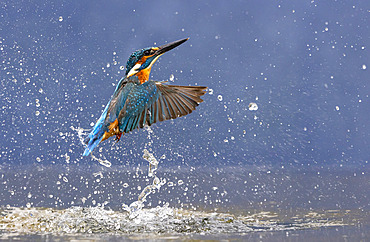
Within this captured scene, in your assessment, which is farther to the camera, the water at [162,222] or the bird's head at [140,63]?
the bird's head at [140,63]

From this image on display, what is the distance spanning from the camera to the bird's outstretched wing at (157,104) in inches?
166

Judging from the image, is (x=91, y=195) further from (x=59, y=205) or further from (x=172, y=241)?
(x=172, y=241)

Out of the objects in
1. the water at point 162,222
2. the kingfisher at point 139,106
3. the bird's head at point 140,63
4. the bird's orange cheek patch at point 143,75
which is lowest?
the water at point 162,222

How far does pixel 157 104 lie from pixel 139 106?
147mm

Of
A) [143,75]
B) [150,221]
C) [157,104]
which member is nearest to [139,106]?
[157,104]

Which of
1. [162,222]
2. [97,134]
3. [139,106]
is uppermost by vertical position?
[139,106]

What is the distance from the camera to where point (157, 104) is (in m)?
4.29

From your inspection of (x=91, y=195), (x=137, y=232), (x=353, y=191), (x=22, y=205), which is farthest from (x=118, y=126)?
(x=353, y=191)

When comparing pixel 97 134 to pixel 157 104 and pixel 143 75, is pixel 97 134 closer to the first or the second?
pixel 157 104

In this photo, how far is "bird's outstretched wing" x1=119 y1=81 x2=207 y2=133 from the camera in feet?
13.9

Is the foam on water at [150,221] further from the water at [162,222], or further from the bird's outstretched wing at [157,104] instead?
the bird's outstretched wing at [157,104]

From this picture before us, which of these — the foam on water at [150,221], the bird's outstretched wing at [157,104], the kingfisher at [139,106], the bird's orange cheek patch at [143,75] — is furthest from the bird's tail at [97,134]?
the foam on water at [150,221]

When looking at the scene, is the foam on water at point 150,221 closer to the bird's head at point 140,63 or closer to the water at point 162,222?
the water at point 162,222

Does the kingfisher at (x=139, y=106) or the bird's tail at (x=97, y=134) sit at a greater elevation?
the kingfisher at (x=139, y=106)
